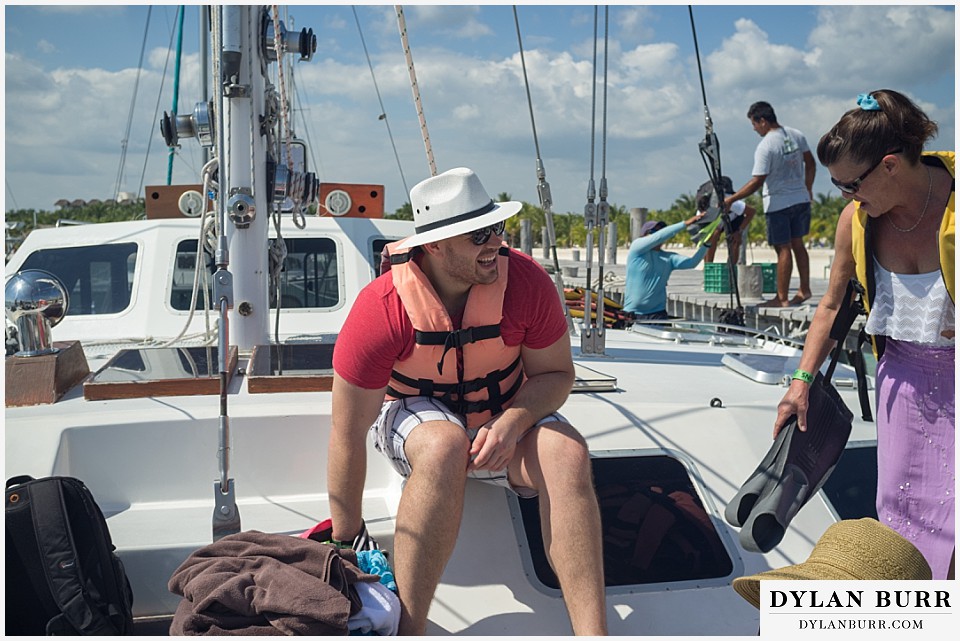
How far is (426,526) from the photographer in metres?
2.10

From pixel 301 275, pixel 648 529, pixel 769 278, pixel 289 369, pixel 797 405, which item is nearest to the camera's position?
pixel 797 405

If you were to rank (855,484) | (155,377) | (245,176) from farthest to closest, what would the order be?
1. (245,176)
2. (155,377)
3. (855,484)

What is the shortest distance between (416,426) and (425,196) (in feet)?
2.07

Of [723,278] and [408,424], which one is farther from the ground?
[723,278]

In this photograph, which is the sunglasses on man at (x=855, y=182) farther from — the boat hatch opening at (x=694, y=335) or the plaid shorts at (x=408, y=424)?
the boat hatch opening at (x=694, y=335)

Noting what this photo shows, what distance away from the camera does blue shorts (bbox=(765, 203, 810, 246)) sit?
6848 millimetres

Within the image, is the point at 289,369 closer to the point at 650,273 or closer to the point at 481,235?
the point at 481,235

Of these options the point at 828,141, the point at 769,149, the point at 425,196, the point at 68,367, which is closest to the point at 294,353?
the point at 68,367

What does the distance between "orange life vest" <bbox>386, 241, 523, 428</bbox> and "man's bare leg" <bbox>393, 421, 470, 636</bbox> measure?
299mm

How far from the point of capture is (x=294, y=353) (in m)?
3.72

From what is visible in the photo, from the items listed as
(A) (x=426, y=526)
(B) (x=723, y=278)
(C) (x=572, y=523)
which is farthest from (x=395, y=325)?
(B) (x=723, y=278)

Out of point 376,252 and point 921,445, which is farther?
point 376,252

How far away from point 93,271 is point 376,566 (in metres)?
3.89

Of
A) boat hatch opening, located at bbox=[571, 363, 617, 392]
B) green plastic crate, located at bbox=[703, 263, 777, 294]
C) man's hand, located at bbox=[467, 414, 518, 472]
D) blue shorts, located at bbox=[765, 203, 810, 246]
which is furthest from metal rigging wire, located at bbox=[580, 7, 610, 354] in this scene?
green plastic crate, located at bbox=[703, 263, 777, 294]
